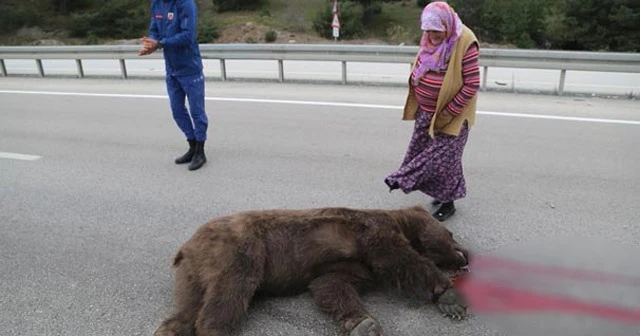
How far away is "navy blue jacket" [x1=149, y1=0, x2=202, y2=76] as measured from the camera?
18.7ft

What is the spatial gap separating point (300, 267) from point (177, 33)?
3.45m

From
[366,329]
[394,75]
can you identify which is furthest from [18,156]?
[394,75]

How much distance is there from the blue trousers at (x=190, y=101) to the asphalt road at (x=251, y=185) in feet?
1.56

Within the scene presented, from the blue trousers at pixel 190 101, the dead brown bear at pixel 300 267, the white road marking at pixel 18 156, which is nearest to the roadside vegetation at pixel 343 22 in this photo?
the blue trousers at pixel 190 101

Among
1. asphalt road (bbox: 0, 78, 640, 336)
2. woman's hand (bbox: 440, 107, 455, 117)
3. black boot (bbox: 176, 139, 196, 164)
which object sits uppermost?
woman's hand (bbox: 440, 107, 455, 117)

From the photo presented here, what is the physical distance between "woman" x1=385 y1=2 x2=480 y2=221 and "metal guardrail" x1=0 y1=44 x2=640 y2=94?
19.0 feet

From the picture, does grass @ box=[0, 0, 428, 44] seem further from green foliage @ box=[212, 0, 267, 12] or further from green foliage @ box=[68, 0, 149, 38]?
green foliage @ box=[68, 0, 149, 38]

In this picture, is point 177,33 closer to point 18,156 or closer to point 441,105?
point 18,156

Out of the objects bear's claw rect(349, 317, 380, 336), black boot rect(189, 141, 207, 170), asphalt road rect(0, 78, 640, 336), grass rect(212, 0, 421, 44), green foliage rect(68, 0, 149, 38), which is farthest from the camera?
green foliage rect(68, 0, 149, 38)

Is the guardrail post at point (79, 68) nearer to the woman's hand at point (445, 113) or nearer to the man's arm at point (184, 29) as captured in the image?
the man's arm at point (184, 29)

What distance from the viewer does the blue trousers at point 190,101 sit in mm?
5945

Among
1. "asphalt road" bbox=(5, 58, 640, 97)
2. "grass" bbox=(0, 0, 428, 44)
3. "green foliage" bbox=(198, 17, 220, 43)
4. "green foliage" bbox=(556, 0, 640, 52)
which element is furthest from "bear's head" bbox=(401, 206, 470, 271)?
"green foliage" bbox=(198, 17, 220, 43)

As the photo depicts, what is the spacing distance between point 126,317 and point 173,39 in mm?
3202

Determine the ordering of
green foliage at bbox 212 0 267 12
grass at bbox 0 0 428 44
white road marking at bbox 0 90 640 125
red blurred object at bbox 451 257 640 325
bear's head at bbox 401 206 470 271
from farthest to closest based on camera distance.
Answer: green foliage at bbox 212 0 267 12
grass at bbox 0 0 428 44
white road marking at bbox 0 90 640 125
bear's head at bbox 401 206 470 271
red blurred object at bbox 451 257 640 325
